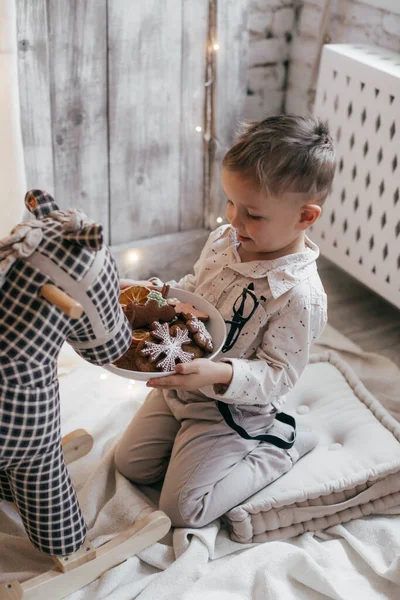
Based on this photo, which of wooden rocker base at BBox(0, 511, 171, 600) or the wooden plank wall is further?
the wooden plank wall

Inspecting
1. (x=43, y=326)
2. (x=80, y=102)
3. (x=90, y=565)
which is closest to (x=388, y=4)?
(x=80, y=102)

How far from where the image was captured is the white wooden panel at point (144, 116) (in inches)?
73.9

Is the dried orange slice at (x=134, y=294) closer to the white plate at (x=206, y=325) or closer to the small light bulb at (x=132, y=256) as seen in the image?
the white plate at (x=206, y=325)

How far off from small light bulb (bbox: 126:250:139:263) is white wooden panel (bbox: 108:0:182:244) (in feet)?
0.14

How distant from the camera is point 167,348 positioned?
1.19 meters

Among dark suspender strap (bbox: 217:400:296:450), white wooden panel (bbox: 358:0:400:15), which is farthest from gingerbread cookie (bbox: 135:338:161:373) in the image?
white wooden panel (bbox: 358:0:400:15)

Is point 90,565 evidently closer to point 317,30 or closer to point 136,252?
point 136,252

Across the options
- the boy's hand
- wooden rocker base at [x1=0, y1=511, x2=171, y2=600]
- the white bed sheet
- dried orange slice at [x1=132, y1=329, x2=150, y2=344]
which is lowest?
the white bed sheet

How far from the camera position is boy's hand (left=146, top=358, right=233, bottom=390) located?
1.17m

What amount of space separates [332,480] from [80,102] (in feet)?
3.83

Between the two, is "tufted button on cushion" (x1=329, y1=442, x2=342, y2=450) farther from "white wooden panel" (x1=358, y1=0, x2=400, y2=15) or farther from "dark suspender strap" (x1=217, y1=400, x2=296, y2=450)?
"white wooden panel" (x1=358, y1=0, x2=400, y2=15)

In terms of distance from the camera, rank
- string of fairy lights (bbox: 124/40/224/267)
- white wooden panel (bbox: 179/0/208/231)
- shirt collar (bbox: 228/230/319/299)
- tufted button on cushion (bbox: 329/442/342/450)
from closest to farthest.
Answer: shirt collar (bbox: 228/230/319/299), tufted button on cushion (bbox: 329/442/342/450), white wooden panel (bbox: 179/0/208/231), string of fairy lights (bbox: 124/40/224/267)

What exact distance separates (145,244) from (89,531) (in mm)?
1028

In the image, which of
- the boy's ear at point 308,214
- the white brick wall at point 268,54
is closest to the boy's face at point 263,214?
the boy's ear at point 308,214
